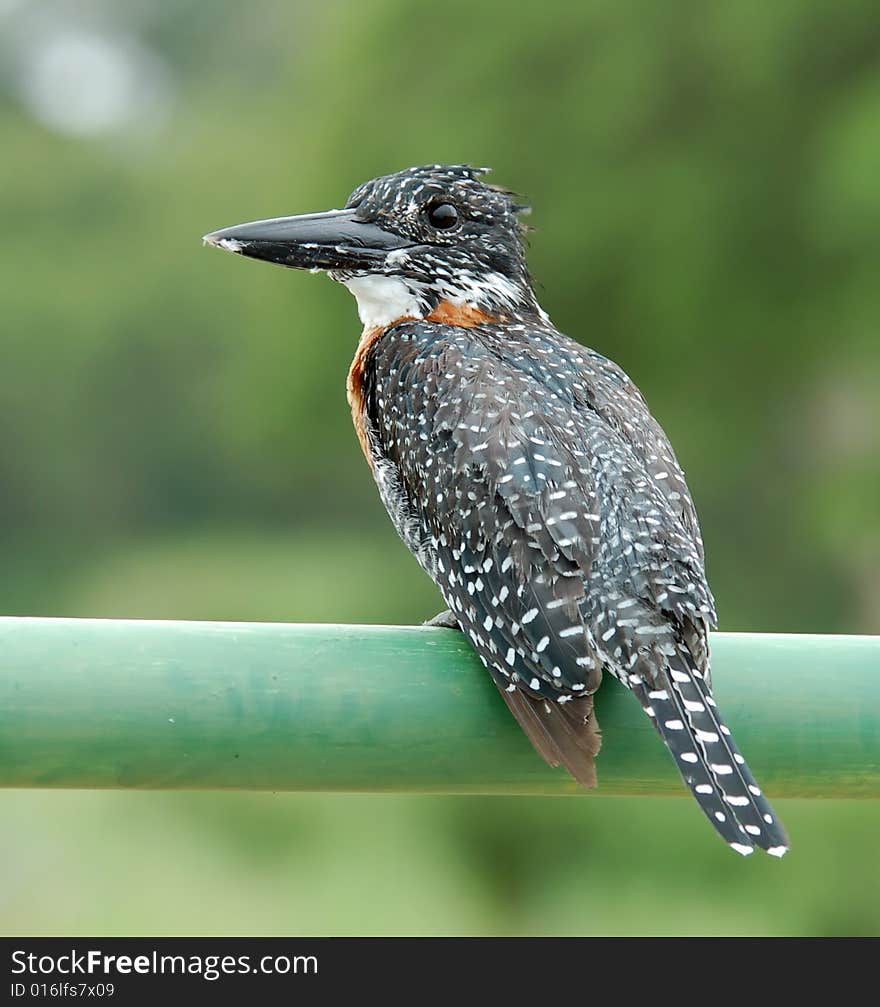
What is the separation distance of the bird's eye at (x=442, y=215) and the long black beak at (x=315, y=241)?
7 cm

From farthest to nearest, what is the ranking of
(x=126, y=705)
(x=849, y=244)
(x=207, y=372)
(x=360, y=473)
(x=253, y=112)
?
1. (x=253, y=112)
2. (x=207, y=372)
3. (x=360, y=473)
4. (x=849, y=244)
5. (x=126, y=705)

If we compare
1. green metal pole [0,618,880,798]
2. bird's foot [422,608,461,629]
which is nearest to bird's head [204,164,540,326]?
bird's foot [422,608,461,629]

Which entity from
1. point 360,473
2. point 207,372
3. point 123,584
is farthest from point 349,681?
point 207,372

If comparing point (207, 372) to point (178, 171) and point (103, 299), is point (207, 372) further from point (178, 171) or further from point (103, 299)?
point (178, 171)

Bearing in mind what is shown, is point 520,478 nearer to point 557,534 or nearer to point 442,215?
point 557,534

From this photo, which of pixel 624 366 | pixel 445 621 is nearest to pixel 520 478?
pixel 445 621

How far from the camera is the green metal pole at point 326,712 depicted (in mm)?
1535

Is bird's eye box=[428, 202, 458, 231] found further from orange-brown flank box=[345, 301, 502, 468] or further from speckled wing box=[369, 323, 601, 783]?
speckled wing box=[369, 323, 601, 783]

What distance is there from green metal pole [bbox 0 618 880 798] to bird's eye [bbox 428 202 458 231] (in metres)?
1.15

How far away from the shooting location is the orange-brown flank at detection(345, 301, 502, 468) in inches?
103

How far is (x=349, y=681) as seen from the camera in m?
1.63

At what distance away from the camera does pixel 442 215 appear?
8.93ft

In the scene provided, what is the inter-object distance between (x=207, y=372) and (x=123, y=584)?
257 centimetres

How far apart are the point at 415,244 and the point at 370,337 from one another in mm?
194
